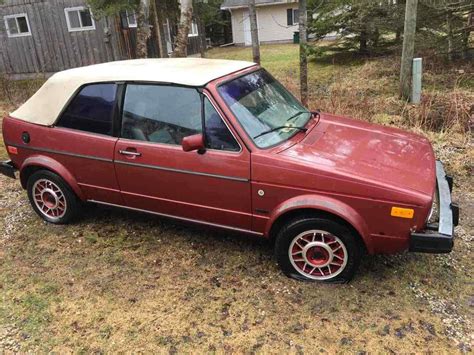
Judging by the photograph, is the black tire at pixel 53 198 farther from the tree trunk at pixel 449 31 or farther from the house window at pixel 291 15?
the house window at pixel 291 15

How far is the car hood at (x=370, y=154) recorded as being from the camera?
312cm

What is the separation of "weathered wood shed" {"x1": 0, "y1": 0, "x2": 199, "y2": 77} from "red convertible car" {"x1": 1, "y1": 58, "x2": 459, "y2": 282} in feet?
37.5

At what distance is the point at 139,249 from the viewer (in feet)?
13.5

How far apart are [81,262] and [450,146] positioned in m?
5.50

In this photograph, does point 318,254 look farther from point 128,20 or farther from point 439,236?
point 128,20

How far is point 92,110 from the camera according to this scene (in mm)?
4023

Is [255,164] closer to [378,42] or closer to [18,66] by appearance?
[378,42]

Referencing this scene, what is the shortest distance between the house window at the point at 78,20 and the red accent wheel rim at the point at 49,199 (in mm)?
12495

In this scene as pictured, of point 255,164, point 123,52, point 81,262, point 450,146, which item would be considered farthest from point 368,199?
point 123,52

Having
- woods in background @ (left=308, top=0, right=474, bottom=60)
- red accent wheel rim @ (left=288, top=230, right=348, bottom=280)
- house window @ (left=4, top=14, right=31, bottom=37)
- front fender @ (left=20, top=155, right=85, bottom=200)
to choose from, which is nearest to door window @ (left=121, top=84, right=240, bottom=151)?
front fender @ (left=20, top=155, right=85, bottom=200)

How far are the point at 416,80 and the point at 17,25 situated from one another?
50.7ft

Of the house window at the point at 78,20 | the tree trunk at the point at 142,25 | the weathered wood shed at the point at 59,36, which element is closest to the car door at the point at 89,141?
the tree trunk at the point at 142,25

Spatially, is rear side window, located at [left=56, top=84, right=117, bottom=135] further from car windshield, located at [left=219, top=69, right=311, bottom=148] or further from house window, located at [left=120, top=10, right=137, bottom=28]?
house window, located at [left=120, top=10, right=137, bottom=28]

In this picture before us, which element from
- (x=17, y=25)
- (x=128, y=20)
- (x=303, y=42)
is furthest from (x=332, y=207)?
(x=17, y=25)
